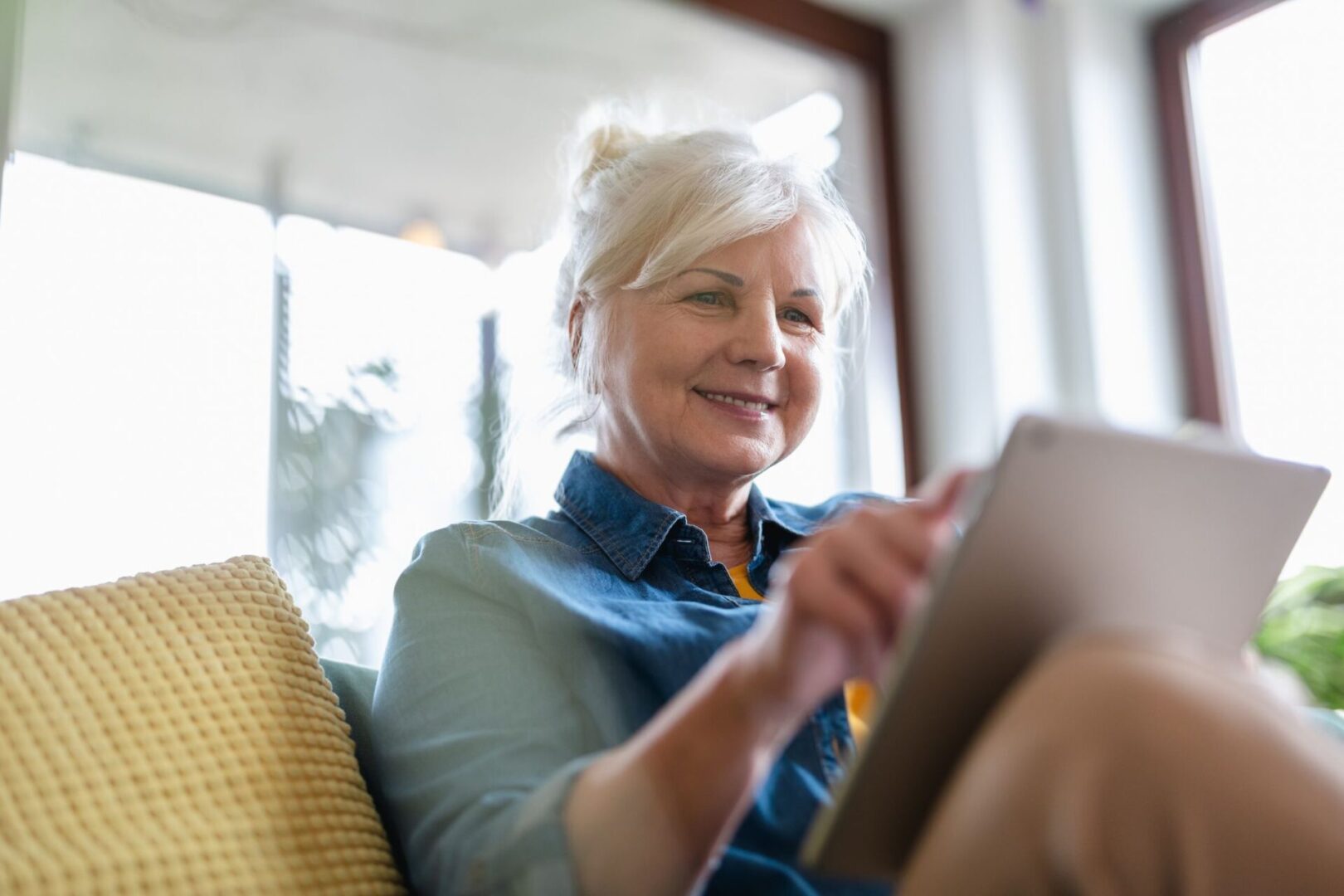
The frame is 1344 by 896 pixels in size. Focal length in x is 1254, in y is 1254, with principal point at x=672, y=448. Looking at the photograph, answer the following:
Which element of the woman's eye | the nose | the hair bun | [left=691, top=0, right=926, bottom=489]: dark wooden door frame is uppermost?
[left=691, top=0, right=926, bottom=489]: dark wooden door frame

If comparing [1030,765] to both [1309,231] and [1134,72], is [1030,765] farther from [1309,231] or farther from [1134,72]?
[1134,72]

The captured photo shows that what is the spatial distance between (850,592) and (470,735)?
0.36m

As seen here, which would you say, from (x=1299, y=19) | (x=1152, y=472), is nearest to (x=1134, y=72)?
(x=1299, y=19)

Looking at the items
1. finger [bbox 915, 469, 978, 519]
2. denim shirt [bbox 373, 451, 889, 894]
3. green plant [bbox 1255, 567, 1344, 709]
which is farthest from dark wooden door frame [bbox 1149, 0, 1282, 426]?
finger [bbox 915, 469, 978, 519]

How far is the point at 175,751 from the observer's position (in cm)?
85

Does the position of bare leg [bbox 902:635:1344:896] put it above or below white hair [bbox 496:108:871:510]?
below

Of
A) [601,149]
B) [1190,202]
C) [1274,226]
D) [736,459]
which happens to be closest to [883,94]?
[1190,202]

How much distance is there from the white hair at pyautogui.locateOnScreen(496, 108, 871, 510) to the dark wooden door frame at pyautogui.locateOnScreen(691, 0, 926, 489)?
4.53 feet

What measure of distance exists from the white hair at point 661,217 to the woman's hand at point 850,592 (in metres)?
0.61

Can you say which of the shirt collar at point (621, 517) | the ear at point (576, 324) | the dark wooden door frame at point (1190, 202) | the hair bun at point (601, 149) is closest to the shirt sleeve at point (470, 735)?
the shirt collar at point (621, 517)

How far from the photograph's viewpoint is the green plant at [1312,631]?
6.81 ft

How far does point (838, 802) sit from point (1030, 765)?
135mm

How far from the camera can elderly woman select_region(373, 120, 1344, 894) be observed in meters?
0.57

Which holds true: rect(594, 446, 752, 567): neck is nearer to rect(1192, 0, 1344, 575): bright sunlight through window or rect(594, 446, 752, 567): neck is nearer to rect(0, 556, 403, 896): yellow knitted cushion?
rect(0, 556, 403, 896): yellow knitted cushion
